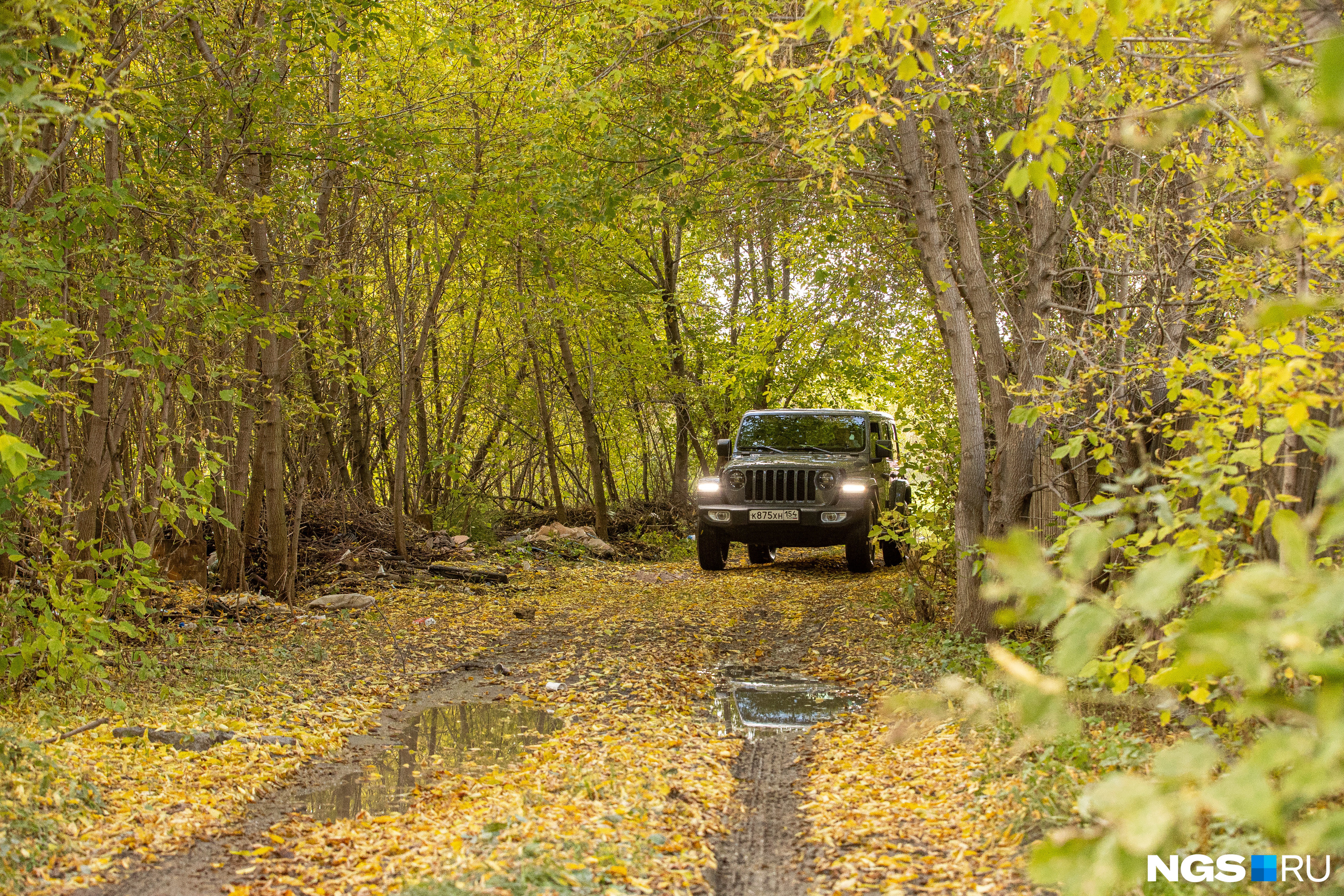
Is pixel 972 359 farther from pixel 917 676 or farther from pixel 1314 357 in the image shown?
pixel 1314 357

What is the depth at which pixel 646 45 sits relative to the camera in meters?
7.89

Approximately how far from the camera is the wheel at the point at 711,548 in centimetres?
1263

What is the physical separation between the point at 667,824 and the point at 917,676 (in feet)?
9.81

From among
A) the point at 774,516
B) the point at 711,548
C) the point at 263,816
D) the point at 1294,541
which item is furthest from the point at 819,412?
the point at 1294,541

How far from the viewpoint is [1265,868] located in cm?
299

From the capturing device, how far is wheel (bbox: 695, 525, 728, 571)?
12633 mm

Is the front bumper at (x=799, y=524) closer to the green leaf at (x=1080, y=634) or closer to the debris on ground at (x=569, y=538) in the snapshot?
the debris on ground at (x=569, y=538)

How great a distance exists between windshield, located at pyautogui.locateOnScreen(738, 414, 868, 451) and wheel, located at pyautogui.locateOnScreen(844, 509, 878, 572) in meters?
1.27

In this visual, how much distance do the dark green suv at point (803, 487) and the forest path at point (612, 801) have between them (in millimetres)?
3983

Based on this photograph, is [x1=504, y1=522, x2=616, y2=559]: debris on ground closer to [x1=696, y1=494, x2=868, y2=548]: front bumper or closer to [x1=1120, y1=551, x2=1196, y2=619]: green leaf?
[x1=696, y1=494, x2=868, y2=548]: front bumper

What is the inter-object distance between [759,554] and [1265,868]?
35.9 ft

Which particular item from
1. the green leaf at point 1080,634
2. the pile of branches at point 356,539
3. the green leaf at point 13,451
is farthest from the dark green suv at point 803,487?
the green leaf at point 1080,634

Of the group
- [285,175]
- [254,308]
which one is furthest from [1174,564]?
[285,175]

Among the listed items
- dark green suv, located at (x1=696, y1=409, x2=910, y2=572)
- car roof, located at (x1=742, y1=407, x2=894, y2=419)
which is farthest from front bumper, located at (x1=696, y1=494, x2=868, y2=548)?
car roof, located at (x1=742, y1=407, x2=894, y2=419)
